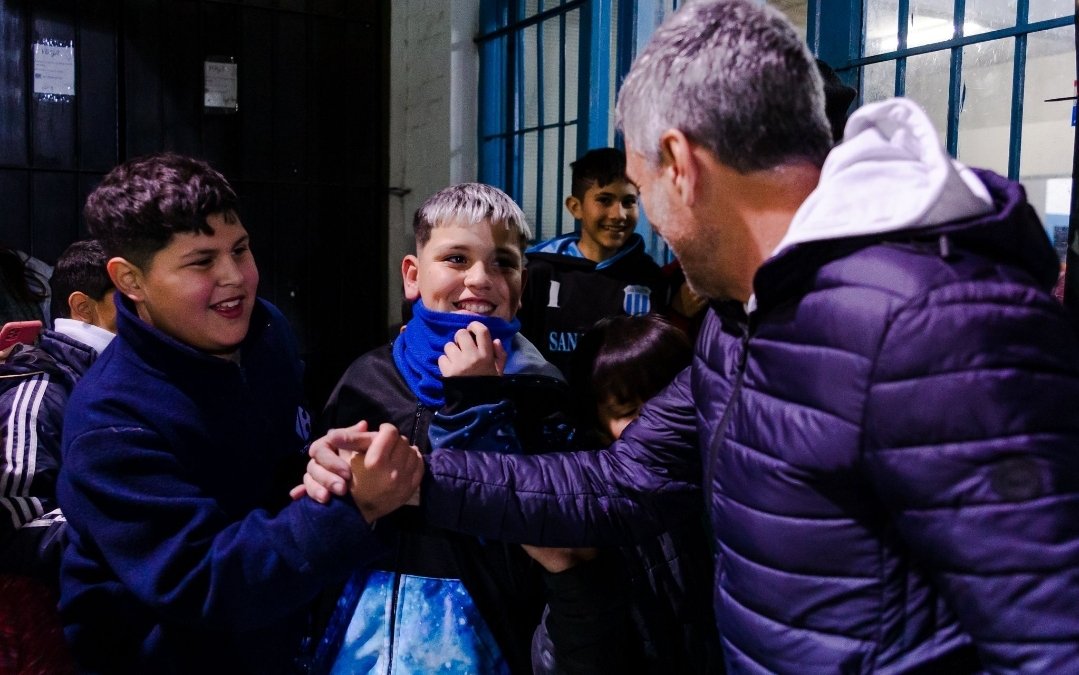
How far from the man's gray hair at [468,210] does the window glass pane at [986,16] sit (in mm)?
1457

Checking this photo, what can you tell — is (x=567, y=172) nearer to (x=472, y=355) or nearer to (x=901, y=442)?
(x=472, y=355)

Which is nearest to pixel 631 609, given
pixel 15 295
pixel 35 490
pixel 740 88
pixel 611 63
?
pixel 740 88

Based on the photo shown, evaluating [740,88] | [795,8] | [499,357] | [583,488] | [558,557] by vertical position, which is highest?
[795,8]

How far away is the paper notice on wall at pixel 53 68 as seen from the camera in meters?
4.46

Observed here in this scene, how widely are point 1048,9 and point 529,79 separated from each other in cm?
273

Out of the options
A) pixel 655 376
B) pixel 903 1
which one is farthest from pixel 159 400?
pixel 903 1

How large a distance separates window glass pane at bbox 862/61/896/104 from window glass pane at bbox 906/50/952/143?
5 cm

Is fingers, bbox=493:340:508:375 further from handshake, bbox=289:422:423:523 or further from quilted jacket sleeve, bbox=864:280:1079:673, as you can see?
quilted jacket sleeve, bbox=864:280:1079:673

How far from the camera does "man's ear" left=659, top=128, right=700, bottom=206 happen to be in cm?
109

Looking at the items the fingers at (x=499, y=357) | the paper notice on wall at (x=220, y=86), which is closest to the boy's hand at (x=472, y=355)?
the fingers at (x=499, y=357)

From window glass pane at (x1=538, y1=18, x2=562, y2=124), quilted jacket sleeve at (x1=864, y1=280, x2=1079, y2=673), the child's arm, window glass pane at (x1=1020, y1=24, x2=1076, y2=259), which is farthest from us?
window glass pane at (x1=538, y1=18, x2=562, y2=124)

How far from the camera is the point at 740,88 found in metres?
1.04

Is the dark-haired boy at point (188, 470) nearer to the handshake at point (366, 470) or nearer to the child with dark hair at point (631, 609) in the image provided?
the handshake at point (366, 470)

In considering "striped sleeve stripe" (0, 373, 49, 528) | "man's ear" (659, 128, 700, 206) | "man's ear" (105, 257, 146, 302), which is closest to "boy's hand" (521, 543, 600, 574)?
"man's ear" (659, 128, 700, 206)
